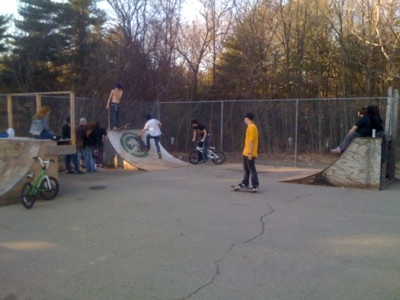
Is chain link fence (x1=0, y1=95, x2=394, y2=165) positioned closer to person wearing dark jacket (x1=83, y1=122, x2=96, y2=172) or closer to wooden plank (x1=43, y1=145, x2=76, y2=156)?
person wearing dark jacket (x1=83, y1=122, x2=96, y2=172)

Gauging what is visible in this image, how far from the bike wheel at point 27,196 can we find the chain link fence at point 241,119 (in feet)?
22.2

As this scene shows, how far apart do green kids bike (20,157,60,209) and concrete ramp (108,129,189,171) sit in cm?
515

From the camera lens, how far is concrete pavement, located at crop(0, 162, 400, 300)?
4.46 meters

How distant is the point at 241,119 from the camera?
1839 centimetres

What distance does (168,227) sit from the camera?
6.92 meters

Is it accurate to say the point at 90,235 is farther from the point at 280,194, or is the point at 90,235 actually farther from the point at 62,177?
the point at 62,177

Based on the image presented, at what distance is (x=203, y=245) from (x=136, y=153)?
10.1 meters

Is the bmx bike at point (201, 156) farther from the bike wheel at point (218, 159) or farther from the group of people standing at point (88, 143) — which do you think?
the group of people standing at point (88, 143)

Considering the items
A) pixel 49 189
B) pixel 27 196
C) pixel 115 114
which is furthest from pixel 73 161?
pixel 27 196

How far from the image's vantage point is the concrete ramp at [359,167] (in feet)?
34.5

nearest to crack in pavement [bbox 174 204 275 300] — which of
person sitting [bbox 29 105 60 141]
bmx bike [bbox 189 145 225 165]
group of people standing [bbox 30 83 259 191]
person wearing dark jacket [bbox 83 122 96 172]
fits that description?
group of people standing [bbox 30 83 259 191]

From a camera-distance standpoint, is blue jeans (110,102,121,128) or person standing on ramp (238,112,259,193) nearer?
person standing on ramp (238,112,259,193)

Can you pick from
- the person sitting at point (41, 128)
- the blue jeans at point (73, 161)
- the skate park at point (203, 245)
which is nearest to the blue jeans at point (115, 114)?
the blue jeans at point (73, 161)

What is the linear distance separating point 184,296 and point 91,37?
79.4 ft
